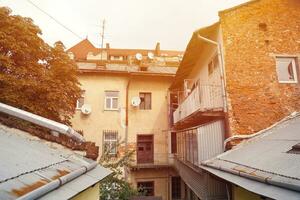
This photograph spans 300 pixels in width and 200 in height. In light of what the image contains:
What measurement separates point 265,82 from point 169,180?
11.2 m

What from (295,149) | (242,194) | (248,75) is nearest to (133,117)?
(248,75)

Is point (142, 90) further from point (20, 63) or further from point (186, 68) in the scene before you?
point (20, 63)

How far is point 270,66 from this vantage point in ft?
29.3

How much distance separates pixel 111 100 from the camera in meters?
18.3

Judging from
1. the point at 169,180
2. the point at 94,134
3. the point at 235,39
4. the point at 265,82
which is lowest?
the point at 169,180

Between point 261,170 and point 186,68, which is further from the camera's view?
point 186,68

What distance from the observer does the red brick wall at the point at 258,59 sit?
8.57 metres

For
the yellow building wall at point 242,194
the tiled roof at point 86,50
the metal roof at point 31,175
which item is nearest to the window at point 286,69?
the yellow building wall at point 242,194

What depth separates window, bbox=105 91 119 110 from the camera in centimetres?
1817

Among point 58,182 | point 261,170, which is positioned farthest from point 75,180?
point 261,170

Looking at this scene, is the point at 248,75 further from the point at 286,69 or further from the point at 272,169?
the point at 272,169

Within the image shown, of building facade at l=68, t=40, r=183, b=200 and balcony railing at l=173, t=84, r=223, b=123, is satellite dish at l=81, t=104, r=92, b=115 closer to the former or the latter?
building facade at l=68, t=40, r=183, b=200

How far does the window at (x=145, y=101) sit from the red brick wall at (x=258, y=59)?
34.3ft

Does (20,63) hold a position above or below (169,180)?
above
